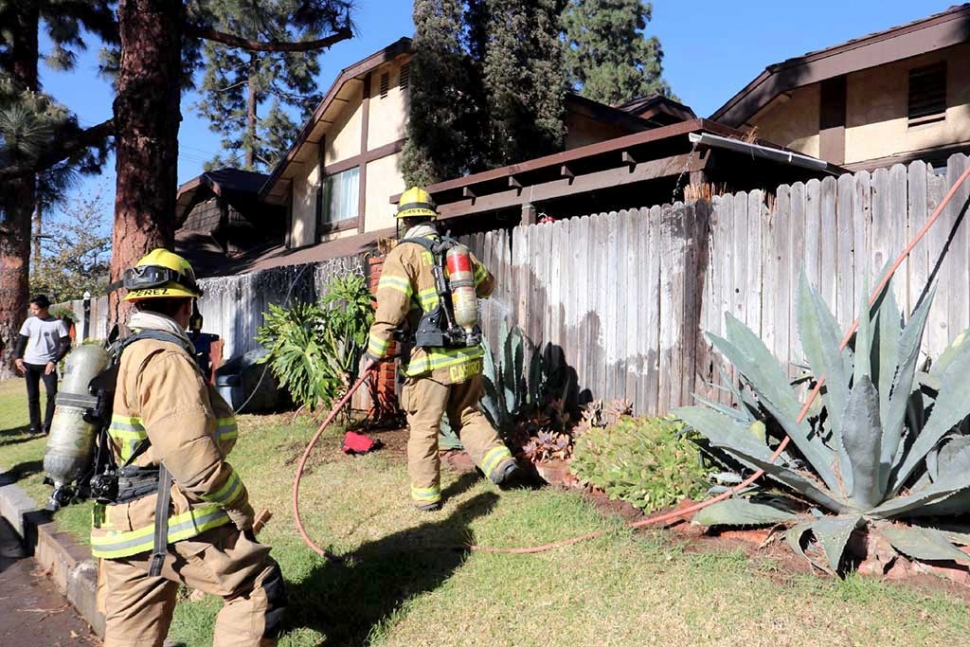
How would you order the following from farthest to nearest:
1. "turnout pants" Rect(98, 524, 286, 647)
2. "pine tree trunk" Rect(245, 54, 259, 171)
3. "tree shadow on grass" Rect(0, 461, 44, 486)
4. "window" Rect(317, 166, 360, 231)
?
"pine tree trunk" Rect(245, 54, 259, 171), "window" Rect(317, 166, 360, 231), "tree shadow on grass" Rect(0, 461, 44, 486), "turnout pants" Rect(98, 524, 286, 647)

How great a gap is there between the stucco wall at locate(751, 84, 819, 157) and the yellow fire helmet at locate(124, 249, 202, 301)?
38.0 ft

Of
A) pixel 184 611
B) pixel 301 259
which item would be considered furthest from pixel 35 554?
pixel 301 259

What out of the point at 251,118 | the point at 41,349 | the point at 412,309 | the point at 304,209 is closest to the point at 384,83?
the point at 304,209

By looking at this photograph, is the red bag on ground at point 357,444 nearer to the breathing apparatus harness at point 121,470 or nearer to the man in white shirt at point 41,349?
the breathing apparatus harness at point 121,470

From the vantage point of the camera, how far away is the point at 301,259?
1656 cm

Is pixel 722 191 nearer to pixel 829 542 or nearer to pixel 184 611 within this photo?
pixel 829 542

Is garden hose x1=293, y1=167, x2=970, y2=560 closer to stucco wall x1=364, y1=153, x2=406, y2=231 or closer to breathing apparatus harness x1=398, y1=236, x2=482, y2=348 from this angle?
breathing apparatus harness x1=398, y1=236, x2=482, y2=348

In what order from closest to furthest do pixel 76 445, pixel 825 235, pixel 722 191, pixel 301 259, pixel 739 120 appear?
pixel 76 445, pixel 825 235, pixel 722 191, pixel 739 120, pixel 301 259

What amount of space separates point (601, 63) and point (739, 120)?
2407 cm

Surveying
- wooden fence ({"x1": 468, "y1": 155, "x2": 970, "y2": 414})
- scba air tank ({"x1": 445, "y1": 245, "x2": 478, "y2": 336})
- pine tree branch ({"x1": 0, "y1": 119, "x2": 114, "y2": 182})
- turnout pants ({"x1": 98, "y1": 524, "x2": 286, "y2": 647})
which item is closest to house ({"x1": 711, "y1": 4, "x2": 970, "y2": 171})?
wooden fence ({"x1": 468, "y1": 155, "x2": 970, "y2": 414})

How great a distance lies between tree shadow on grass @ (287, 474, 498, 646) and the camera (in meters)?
3.26

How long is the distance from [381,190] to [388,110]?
1759 mm

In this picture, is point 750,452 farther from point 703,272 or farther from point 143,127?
point 143,127

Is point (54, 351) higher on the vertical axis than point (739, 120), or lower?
lower
